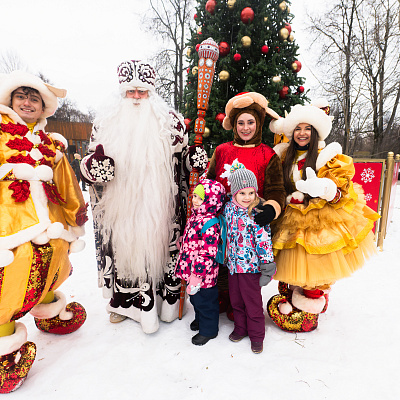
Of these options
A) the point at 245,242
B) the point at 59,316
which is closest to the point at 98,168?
the point at 245,242

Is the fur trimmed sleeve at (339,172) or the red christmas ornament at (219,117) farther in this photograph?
the red christmas ornament at (219,117)

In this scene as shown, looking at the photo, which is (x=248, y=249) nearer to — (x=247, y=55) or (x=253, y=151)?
(x=253, y=151)

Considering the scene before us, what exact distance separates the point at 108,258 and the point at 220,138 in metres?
3.25

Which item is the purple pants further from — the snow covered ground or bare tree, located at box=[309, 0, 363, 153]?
bare tree, located at box=[309, 0, 363, 153]

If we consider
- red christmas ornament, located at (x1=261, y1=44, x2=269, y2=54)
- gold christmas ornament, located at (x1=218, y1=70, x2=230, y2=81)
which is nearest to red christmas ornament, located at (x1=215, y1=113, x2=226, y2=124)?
gold christmas ornament, located at (x1=218, y1=70, x2=230, y2=81)

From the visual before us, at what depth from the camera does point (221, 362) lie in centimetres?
205

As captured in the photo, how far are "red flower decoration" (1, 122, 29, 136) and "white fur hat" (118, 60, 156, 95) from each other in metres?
0.87

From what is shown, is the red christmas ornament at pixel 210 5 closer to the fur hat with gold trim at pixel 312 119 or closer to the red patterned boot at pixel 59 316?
the fur hat with gold trim at pixel 312 119

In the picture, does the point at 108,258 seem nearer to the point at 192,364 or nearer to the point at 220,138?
the point at 192,364

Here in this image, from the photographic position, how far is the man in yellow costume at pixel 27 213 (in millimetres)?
1673

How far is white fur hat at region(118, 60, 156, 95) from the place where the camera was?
7.16ft

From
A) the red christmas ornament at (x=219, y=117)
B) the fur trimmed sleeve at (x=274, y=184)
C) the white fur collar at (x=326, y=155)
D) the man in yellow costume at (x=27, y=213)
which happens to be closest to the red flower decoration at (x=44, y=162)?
the man in yellow costume at (x=27, y=213)

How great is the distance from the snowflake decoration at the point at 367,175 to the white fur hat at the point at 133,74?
4290mm

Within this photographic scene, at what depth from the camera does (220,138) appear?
483 cm
